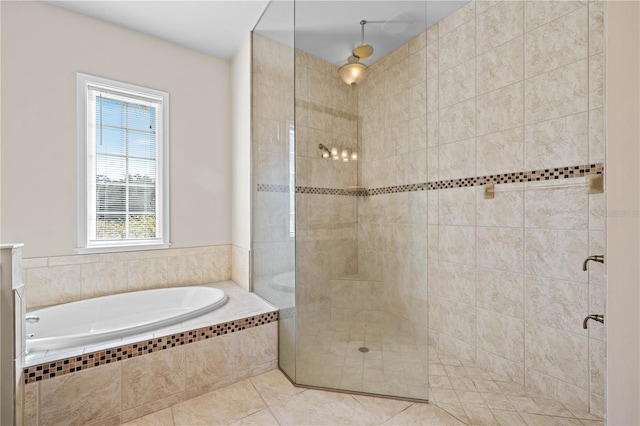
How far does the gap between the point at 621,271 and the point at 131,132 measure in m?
3.24

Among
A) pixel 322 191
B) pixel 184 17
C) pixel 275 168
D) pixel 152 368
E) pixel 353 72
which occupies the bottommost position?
pixel 152 368

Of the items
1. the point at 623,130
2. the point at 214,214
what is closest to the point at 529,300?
the point at 623,130

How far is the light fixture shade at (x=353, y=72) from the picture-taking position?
1.94 m

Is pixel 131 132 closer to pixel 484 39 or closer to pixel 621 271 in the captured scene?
pixel 484 39

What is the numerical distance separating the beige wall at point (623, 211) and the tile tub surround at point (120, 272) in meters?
2.59

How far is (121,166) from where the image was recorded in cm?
265

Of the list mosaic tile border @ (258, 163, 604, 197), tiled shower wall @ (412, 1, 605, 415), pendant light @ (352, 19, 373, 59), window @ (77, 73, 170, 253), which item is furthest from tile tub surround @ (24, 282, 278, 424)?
pendant light @ (352, 19, 373, 59)

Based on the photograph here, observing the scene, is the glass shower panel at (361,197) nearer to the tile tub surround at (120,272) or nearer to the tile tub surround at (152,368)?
the tile tub surround at (152,368)

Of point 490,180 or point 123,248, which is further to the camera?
point 123,248

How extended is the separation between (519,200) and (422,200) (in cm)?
65

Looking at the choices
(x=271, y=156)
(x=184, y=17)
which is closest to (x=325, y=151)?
(x=271, y=156)

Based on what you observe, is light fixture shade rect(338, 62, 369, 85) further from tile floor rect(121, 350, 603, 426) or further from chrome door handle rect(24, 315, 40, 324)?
chrome door handle rect(24, 315, 40, 324)

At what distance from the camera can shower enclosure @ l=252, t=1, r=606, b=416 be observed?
168 cm

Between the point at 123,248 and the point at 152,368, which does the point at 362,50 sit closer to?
the point at 152,368
